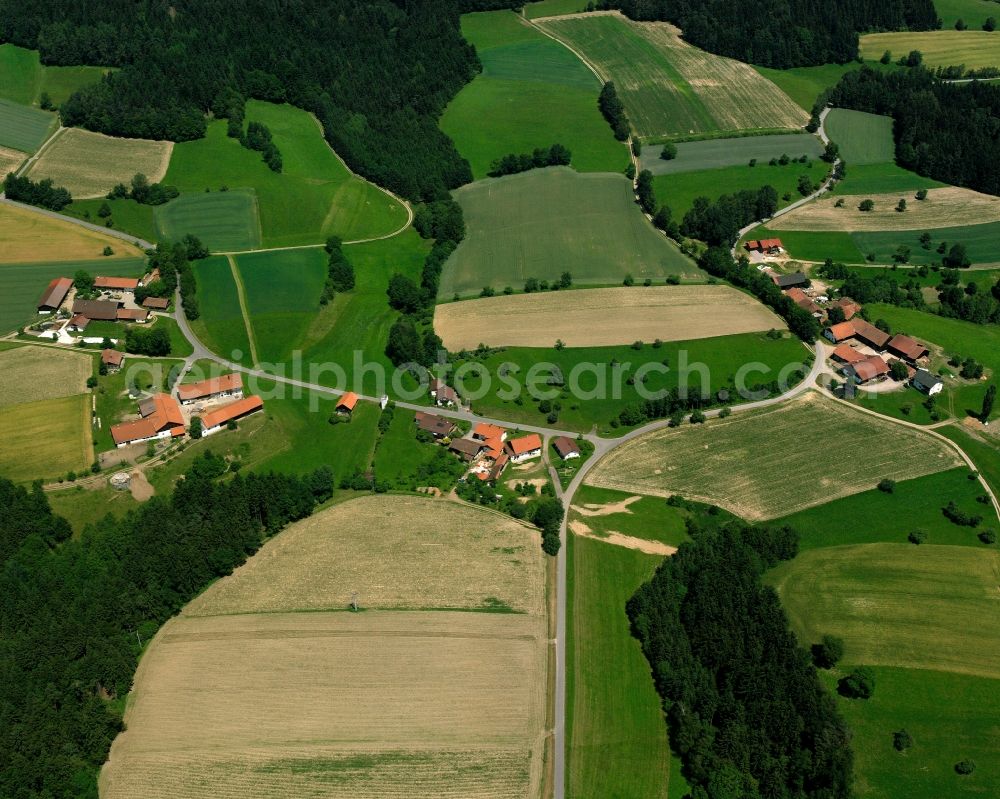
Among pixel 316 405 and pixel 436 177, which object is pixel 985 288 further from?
pixel 316 405

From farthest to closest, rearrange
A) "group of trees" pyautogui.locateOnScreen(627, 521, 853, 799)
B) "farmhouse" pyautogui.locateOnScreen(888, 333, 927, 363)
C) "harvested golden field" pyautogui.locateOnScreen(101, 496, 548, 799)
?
"farmhouse" pyautogui.locateOnScreen(888, 333, 927, 363)
"harvested golden field" pyautogui.locateOnScreen(101, 496, 548, 799)
"group of trees" pyautogui.locateOnScreen(627, 521, 853, 799)

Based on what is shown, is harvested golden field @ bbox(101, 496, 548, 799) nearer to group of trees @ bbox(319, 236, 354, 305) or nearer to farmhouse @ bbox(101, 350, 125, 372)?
farmhouse @ bbox(101, 350, 125, 372)

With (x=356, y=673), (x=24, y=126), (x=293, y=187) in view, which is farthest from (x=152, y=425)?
(x=24, y=126)

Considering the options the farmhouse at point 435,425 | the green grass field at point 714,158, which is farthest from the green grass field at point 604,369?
the green grass field at point 714,158

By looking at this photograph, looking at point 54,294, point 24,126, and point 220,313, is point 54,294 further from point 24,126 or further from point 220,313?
point 24,126

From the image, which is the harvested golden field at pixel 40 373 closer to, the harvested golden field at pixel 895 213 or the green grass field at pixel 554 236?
the green grass field at pixel 554 236

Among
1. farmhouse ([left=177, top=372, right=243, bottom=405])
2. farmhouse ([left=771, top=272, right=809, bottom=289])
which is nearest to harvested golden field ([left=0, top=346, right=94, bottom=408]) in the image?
farmhouse ([left=177, top=372, right=243, bottom=405])
